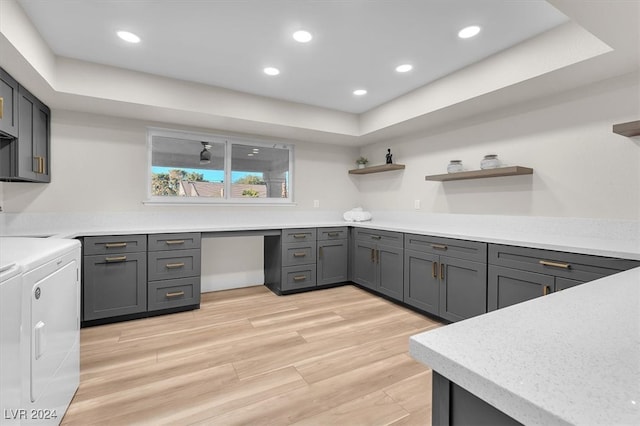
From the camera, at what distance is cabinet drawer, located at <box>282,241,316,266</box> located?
3904mm

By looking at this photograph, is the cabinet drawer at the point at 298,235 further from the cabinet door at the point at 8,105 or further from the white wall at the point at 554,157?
the cabinet door at the point at 8,105

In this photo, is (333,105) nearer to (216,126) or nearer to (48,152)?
(216,126)

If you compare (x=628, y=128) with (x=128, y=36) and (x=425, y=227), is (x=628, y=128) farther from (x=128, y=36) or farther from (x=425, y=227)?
(x=128, y=36)

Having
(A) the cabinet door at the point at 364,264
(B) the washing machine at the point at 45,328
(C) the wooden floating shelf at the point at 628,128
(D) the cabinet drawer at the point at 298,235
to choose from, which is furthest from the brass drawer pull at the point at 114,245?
(C) the wooden floating shelf at the point at 628,128

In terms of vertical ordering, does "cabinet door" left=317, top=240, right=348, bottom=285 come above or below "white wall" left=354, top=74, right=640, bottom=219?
below

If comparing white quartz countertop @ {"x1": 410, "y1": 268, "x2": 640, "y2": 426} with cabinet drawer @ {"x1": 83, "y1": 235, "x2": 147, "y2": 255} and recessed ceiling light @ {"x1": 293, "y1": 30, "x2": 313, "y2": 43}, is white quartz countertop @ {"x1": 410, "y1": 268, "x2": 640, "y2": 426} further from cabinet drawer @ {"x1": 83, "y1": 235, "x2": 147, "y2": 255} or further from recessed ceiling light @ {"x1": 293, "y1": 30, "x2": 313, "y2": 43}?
cabinet drawer @ {"x1": 83, "y1": 235, "x2": 147, "y2": 255}

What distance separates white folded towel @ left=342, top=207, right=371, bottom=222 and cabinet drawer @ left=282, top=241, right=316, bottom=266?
887mm

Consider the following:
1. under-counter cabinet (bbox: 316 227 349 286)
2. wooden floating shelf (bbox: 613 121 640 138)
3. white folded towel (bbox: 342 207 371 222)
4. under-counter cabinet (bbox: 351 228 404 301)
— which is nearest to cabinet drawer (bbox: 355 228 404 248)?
under-counter cabinet (bbox: 351 228 404 301)

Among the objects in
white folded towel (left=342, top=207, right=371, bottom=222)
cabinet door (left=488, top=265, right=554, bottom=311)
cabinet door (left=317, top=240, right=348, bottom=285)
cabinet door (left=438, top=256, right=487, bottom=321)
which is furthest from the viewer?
white folded towel (left=342, top=207, right=371, bottom=222)

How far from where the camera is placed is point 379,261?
3799 mm

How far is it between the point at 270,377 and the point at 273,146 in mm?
3205

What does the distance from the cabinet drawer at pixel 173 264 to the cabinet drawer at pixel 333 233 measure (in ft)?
5.02

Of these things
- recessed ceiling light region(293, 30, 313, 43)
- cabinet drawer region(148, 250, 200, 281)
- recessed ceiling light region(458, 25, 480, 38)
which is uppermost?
recessed ceiling light region(293, 30, 313, 43)

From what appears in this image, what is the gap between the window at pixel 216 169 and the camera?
Result: 382 centimetres
